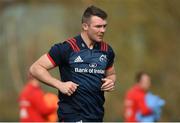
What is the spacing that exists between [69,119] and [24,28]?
23.2m

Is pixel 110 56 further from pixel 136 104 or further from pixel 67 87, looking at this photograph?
pixel 136 104

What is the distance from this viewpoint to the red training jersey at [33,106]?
554 inches

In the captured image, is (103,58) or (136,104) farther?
(136,104)

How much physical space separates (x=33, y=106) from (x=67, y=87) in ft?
21.8

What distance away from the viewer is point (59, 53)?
7.82 m

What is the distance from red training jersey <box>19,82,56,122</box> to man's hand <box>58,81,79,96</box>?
6409 mm

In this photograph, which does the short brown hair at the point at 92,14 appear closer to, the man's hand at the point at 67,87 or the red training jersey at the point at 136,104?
the man's hand at the point at 67,87

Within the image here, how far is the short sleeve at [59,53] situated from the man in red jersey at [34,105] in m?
6.20

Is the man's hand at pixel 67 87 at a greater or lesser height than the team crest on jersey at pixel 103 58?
lesser

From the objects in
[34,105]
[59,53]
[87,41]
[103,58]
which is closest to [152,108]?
[34,105]

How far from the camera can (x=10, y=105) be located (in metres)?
28.7

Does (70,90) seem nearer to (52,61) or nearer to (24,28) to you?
(52,61)

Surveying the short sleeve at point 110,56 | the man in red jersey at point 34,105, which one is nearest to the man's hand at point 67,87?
the short sleeve at point 110,56

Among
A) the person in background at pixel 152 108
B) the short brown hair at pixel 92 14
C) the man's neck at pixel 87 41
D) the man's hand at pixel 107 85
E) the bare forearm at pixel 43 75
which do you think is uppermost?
the short brown hair at pixel 92 14
